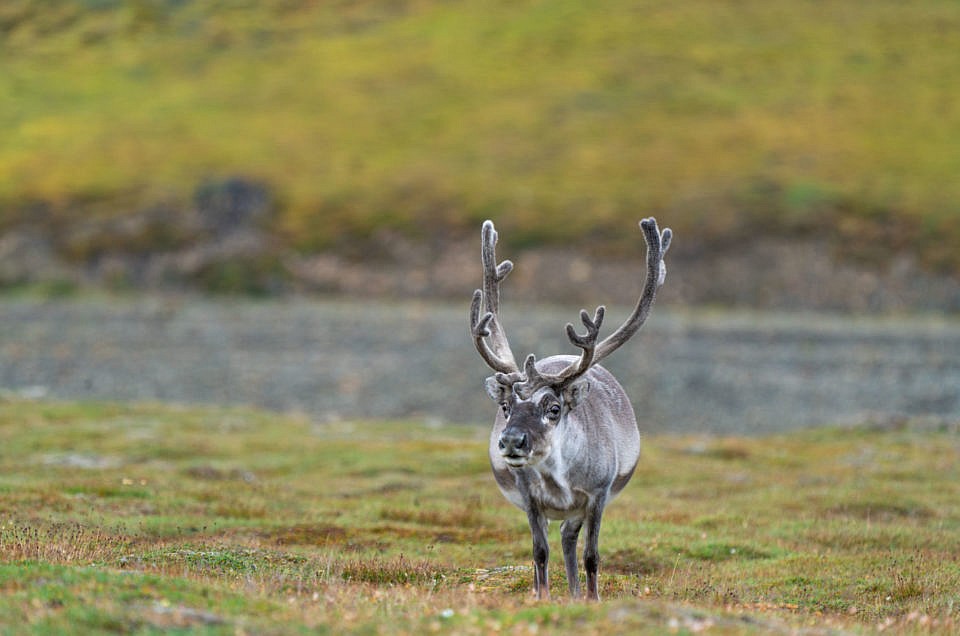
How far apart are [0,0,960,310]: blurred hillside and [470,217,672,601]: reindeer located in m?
60.3

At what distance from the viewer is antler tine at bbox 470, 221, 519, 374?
603 inches

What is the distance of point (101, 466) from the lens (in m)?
28.5

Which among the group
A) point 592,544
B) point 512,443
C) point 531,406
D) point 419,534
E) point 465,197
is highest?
point 465,197

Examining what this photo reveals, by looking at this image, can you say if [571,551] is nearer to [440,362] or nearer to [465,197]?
[440,362]

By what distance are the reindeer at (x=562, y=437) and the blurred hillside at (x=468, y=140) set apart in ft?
198

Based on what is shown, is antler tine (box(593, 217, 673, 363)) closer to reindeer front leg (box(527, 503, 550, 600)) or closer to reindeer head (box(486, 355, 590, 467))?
reindeer head (box(486, 355, 590, 467))

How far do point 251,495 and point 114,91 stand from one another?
100 meters

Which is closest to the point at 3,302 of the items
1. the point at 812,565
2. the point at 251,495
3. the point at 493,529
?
the point at 251,495

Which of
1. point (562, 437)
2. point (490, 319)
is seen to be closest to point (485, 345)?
point (490, 319)

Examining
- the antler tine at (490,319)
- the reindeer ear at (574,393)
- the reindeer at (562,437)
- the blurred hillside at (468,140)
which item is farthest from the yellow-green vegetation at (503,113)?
the reindeer ear at (574,393)

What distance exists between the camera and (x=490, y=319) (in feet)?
51.9

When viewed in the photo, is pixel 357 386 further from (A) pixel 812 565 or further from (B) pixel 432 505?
(A) pixel 812 565

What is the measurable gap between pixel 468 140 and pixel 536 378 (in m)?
89.5

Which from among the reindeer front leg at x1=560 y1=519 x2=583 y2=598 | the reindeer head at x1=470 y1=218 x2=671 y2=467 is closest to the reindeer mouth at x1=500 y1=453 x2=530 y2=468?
the reindeer head at x1=470 y1=218 x2=671 y2=467
